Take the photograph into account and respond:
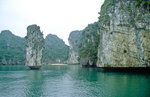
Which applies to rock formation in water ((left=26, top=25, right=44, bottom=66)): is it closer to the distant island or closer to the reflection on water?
the distant island

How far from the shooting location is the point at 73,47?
124 meters

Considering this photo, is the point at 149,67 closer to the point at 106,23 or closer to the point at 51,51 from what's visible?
the point at 106,23

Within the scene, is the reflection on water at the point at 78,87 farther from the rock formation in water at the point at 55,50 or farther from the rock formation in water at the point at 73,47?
the rock formation in water at the point at 55,50

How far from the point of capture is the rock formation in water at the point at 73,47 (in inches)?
4672

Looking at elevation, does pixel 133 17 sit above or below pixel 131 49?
above

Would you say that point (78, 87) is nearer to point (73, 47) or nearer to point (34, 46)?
point (34, 46)

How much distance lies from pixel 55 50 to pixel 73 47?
2319 cm

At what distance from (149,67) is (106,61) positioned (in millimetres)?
9389

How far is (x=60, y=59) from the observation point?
134 metres

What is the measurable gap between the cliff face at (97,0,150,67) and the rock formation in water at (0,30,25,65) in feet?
241

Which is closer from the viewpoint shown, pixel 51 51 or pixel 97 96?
pixel 97 96

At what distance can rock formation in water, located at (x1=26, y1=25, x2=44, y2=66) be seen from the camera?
51594 mm

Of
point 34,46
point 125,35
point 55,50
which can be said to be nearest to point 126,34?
point 125,35

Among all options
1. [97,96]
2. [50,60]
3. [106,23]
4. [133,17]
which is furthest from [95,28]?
[50,60]
